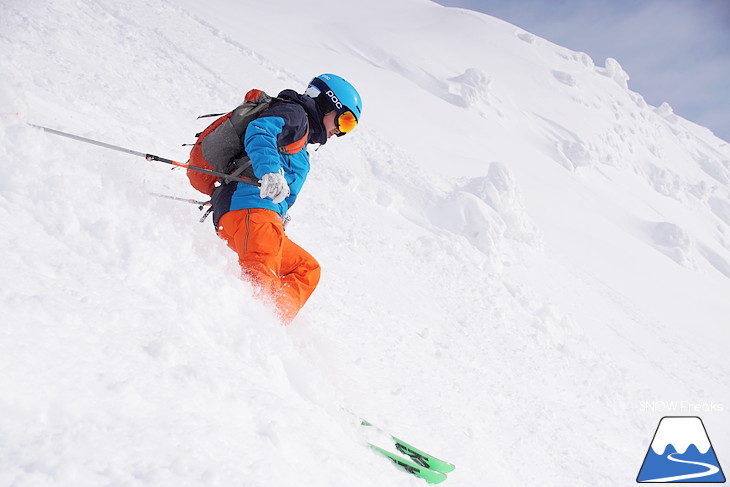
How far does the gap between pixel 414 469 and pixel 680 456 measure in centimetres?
655

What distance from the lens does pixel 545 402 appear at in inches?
248

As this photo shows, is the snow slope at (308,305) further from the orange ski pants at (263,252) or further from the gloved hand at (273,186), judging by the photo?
the gloved hand at (273,186)

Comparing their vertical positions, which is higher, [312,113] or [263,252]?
[312,113]

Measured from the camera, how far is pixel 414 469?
2.74 meters

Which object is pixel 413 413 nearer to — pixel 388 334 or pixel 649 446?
pixel 388 334

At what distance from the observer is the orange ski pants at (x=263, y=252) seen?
132 inches

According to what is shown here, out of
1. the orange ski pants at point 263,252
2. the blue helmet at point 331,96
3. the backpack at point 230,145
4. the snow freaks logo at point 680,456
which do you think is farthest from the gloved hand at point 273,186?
the snow freaks logo at point 680,456

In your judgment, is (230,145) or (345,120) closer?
(230,145)

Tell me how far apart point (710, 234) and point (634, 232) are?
61.1ft

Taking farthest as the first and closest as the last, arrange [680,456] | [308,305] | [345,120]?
[680,456] → [308,305] → [345,120]

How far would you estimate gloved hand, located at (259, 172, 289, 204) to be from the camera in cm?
319

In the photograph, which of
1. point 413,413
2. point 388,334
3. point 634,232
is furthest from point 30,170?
point 634,232

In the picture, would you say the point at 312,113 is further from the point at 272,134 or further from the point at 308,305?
the point at 308,305

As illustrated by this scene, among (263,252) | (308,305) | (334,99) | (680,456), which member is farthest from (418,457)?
(680,456)
